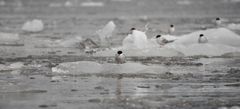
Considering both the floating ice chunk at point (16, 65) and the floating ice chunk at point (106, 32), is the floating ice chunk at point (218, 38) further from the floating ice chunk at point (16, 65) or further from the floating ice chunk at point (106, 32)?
the floating ice chunk at point (16, 65)

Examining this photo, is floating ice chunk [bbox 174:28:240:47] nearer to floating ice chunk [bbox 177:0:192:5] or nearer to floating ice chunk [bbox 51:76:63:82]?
floating ice chunk [bbox 51:76:63:82]

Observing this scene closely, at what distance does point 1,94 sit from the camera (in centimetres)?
1175

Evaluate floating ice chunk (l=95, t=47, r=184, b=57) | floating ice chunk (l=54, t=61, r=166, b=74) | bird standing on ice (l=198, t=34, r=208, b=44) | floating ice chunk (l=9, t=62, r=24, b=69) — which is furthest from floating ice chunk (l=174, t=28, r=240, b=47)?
floating ice chunk (l=9, t=62, r=24, b=69)

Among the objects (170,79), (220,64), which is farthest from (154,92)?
(220,64)

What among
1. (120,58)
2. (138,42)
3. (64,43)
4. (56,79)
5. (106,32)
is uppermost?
(106,32)

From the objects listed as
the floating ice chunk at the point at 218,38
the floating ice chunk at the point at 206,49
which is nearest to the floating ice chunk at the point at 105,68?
the floating ice chunk at the point at 206,49

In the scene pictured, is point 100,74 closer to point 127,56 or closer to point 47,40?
point 127,56

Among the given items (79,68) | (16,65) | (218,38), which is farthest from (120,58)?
(218,38)

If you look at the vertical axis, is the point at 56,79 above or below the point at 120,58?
below

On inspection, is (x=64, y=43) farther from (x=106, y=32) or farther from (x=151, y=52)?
(x=151, y=52)

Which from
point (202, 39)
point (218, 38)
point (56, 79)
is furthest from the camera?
point (218, 38)

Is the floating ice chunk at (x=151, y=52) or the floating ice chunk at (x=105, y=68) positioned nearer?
the floating ice chunk at (x=105, y=68)

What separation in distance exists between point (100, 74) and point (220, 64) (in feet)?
12.3

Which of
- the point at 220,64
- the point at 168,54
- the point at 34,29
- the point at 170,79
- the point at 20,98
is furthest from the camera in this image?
the point at 34,29
